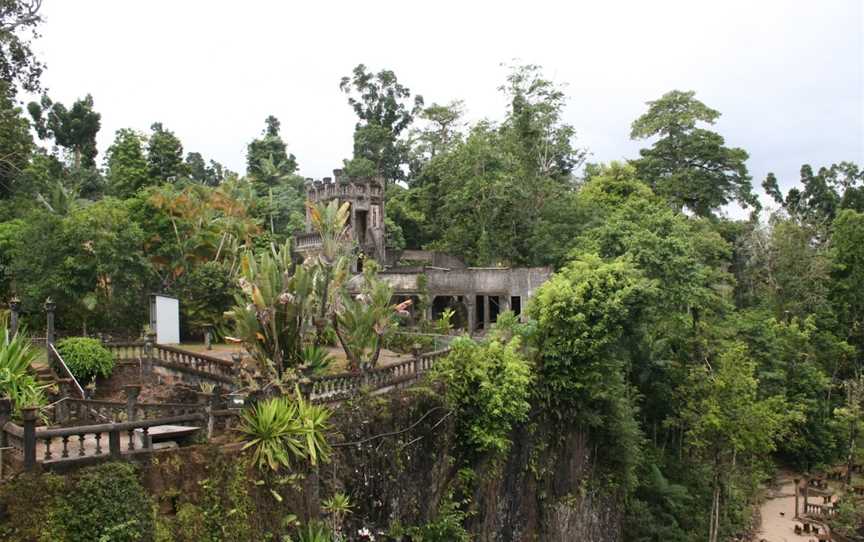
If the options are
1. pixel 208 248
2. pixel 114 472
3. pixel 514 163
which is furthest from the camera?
pixel 514 163

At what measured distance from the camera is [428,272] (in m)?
25.4

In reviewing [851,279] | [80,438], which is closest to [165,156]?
[80,438]

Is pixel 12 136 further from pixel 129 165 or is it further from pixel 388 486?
pixel 388 486

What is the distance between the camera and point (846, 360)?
107ft

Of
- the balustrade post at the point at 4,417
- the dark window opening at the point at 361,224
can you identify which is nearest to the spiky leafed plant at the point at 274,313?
the balustrade post at the point at 4,417

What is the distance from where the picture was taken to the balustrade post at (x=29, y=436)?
26.9 feet

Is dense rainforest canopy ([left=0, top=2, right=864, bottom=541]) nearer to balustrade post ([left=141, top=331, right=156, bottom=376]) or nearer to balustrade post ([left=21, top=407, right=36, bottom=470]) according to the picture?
balustrade post ([left=141, top=331, right=156, bottom=376])

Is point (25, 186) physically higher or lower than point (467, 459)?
higher

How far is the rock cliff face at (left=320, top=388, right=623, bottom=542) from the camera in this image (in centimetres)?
1197

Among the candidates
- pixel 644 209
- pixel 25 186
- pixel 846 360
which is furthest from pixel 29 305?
pixel 846 360

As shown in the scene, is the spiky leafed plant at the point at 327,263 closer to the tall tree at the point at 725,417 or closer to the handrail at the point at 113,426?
the handrail at the point at 113,426

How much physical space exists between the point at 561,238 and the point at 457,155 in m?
7.27

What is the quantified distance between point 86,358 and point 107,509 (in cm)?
778

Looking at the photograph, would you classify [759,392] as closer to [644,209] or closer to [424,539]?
[644,209]
